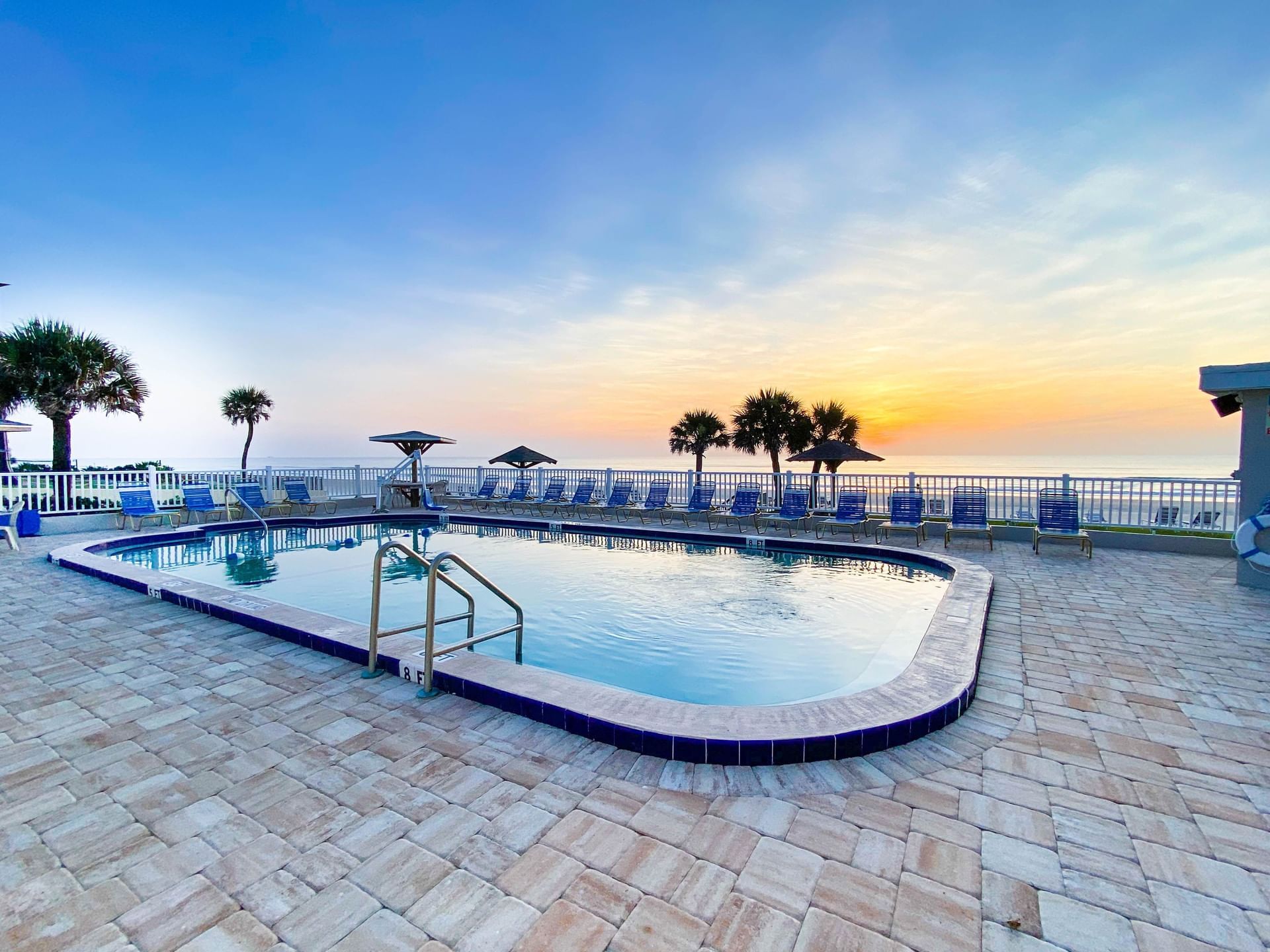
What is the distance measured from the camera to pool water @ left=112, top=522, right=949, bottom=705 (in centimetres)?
418

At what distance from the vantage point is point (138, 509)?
9688mm

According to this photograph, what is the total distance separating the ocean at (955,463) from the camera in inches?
1416

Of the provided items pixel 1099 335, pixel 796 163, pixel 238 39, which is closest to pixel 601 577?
pixel 796 163

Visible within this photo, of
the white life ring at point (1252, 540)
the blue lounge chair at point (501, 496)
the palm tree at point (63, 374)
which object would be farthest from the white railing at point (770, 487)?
the palm tree at point (63, 374)

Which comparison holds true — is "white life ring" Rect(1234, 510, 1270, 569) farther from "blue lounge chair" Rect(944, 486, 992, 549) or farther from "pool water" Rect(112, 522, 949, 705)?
"blue lounge chair" Rect(944, 486, 992, 549)

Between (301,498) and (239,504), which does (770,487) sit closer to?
(301,498)

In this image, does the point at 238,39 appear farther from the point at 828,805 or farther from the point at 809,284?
the point at 828,805

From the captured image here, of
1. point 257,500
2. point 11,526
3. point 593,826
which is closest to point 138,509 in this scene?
point 11,526

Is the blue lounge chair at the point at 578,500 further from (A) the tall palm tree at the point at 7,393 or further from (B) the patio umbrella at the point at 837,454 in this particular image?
(A) the tall palm tree at the point at 7,393

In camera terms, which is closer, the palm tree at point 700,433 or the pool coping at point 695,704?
the pool coping at point 695,704

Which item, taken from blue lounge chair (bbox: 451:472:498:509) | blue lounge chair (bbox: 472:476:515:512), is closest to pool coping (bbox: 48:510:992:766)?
blue lounge chair (bbox: 472:476:515:512)

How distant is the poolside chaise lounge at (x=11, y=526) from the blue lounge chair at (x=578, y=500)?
853 cm

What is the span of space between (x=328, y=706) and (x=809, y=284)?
1176 cm

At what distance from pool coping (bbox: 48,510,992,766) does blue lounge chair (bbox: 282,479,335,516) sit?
7586mm
